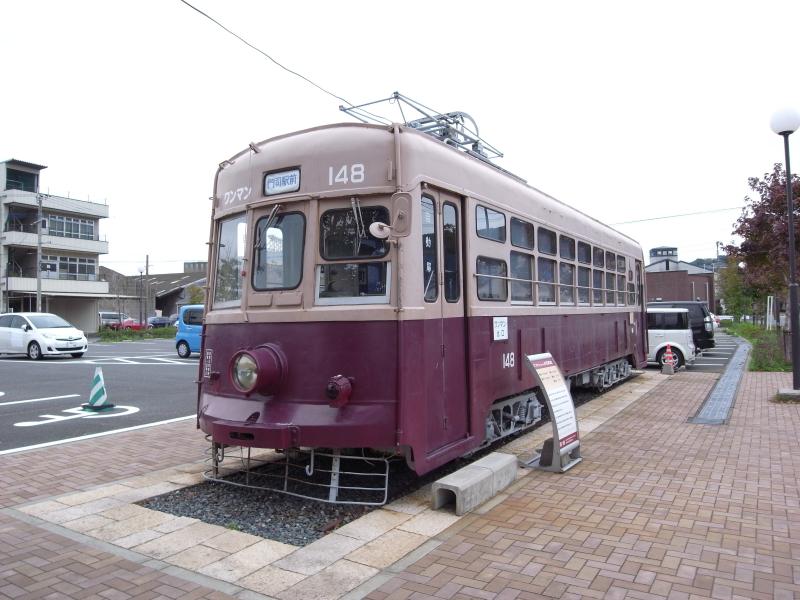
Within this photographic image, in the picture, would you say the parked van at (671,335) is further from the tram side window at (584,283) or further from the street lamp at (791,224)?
the tram side window at (584,283)

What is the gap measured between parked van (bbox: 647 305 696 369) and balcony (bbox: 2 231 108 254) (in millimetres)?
42000

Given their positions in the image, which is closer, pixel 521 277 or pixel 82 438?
pixel 521 277

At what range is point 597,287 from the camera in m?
10.3

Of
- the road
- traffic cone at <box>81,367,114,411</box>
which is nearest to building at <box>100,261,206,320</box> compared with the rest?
the road

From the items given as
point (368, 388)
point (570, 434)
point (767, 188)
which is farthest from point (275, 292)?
point (767, 188)

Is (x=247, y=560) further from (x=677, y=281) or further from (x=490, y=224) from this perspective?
(x=677, y=281)

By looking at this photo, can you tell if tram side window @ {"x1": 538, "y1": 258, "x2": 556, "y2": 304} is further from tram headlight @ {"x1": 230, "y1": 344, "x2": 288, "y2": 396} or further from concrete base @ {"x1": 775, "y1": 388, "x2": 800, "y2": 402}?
concrete base @ {"x1": 775, "y1": 388, "x2": 800, "y2": 402}

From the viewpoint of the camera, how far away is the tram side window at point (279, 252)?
16.8 feet

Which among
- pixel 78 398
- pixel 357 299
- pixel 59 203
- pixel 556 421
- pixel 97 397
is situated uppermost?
pixel 59 203

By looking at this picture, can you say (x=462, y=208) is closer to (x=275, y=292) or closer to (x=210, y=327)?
(x=275, y=292)

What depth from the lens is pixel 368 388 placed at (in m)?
4.72

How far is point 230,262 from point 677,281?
74.9 m

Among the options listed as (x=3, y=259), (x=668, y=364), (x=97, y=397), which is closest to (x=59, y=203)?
(x=3, y=259)

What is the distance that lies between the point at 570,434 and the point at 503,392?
0.79 m
